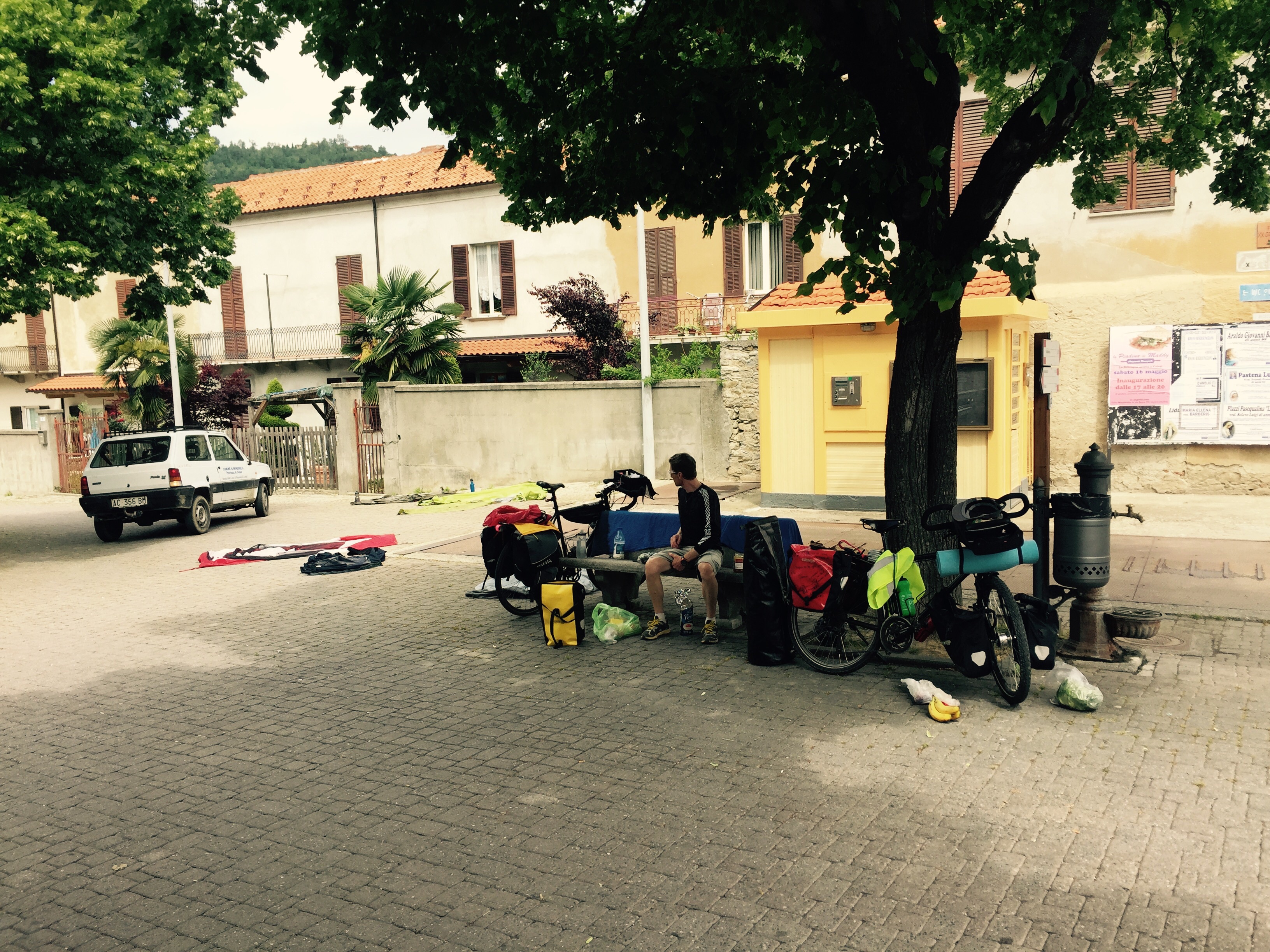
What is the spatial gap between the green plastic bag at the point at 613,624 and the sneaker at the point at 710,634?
1.97 ft

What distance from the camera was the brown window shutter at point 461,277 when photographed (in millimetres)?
29516

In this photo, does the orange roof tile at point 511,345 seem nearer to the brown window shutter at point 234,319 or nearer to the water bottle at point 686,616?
the brown window shutter at point 234,319

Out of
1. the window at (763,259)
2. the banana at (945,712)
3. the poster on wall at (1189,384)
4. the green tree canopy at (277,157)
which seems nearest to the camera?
the banana at (945,712)

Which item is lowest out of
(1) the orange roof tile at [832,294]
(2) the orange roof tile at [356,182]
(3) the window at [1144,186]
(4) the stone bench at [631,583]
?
(4) the stone bench at [631,583]

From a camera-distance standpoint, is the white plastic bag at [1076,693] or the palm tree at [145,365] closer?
the white plastic bag at [1076,693]

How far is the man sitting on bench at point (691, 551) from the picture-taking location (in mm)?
7883

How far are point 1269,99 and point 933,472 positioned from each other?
4.92 metres

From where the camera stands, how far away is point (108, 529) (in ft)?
51.9

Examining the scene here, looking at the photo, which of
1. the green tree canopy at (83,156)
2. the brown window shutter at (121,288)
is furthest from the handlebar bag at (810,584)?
the brown window shutter at (121,288)

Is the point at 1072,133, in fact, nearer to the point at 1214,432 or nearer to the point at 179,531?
the point at 1214,432

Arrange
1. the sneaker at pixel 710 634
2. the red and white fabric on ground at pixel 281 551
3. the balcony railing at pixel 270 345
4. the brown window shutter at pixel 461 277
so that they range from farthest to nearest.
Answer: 1. the balcony railing at pixel 270 345
2. the brown window shutter at pixel 461 277
3. the red and white fabric on ground at pixel 281 551
4. the sneaker at pixel 710 634

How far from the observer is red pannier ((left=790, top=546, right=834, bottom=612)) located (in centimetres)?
705

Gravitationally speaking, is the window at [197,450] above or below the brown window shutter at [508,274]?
below

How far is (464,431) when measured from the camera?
19.8 m
